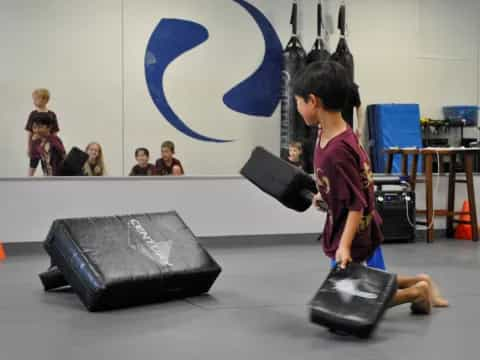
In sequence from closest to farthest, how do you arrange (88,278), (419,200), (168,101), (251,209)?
(88,278) → (251,209) → (419,200) → (168,101)

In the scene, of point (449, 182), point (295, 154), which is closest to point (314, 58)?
point (295, 154)

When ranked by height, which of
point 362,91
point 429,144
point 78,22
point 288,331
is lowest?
point 288,331

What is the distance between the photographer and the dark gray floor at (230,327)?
2.56 meters

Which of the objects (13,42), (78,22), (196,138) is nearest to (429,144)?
(196,138)

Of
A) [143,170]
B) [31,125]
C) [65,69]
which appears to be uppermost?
[65,69]

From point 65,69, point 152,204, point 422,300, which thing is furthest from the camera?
point 65,69

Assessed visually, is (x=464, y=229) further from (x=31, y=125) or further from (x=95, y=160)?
(x=31, y=125)

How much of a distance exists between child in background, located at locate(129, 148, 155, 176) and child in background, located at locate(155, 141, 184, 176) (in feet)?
0.23

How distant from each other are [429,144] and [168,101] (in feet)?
10.5

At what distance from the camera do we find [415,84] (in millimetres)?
8523

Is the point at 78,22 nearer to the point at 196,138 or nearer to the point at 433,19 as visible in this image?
the point at 196,138

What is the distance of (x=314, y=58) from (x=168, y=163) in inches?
80.9

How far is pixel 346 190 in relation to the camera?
2.79m

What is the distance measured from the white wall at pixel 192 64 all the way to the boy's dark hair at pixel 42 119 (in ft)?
0.44
